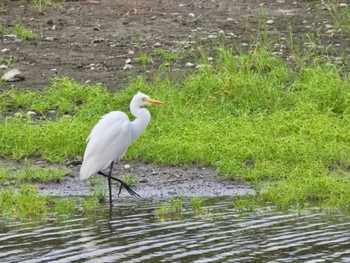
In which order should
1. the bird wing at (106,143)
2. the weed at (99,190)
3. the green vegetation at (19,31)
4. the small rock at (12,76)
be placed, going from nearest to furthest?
the weed at (99,190)
the bird wing at (106,143)
the small rock at (12,76)
the green vegetation at (19,31)

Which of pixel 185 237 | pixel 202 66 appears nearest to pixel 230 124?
pixel 202 66

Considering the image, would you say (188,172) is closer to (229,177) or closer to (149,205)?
(229,177)

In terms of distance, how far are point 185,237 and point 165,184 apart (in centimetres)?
185

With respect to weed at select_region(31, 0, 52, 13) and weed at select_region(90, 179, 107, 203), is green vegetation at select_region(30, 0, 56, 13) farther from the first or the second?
weed at select_region(90, 179, 107, 203)

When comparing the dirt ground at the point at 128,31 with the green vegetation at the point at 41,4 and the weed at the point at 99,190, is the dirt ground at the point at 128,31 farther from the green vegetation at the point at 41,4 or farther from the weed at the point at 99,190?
the weed at the point at 99,190

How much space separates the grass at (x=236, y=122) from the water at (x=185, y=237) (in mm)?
438

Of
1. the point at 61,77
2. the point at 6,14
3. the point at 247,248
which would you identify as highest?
the point at 6,14

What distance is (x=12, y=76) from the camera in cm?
1182

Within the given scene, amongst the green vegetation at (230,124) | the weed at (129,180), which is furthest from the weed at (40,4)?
the weed at (129,180)

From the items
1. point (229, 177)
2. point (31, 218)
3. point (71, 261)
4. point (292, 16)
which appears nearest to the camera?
point (71, 261)

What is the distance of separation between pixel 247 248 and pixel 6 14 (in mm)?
8368

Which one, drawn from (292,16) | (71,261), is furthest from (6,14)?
(71,261)

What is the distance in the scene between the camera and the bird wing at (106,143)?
8.62 m

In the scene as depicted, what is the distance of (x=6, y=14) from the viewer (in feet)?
46.9
